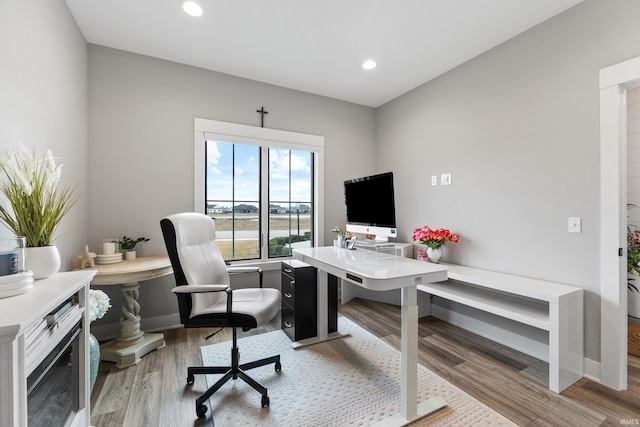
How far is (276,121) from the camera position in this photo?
11.0 ft

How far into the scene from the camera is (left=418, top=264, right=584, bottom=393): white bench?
1816 millimetres

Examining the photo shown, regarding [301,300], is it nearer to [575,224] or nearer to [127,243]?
[127,243]

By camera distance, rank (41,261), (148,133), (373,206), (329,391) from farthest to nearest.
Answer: (148,133)
(373,206)
(329,391)
(41,261)

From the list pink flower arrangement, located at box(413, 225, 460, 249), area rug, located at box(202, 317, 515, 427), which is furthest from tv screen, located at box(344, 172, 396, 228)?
area rug, located at box(202, 317, 515, 427)

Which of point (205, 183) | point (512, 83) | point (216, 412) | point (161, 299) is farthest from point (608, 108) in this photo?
point (161, 299)

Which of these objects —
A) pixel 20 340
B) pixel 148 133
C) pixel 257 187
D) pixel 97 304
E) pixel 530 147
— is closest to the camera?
pixel 20 340

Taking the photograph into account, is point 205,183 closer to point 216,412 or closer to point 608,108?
point 216,412

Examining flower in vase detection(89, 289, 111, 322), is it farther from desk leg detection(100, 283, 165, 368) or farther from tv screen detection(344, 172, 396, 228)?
tv screen detection(344, 172, 396, 228)

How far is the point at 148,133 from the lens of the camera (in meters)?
2.72

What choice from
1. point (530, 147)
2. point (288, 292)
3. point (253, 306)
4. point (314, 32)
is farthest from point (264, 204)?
point (530, 147)

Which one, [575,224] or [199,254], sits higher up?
[575,224]

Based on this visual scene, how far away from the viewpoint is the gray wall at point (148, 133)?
2531 mm

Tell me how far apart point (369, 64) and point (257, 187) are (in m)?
1.87

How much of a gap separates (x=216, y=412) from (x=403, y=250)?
7.69 feet
